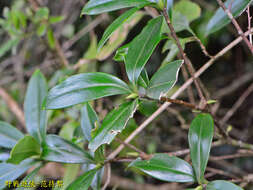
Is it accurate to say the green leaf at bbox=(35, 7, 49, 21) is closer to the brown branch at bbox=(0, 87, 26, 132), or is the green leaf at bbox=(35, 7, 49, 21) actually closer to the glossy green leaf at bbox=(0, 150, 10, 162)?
the brown branch at bbox=(0, 87, 26, 132)

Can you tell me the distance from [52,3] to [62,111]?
783 millimetres

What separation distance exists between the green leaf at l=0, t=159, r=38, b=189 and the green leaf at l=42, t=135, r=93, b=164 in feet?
0.18

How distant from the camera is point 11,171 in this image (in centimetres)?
56

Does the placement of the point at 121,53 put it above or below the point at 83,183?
above

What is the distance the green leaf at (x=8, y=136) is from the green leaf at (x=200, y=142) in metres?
0.40

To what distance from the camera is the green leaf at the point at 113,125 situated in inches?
16.4

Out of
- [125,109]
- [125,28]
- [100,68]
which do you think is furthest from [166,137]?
[125,109]

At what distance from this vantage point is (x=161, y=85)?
422 mm

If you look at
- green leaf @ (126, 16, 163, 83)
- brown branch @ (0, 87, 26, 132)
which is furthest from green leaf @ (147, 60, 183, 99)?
brown branch @ (0, 87, 26, 132)

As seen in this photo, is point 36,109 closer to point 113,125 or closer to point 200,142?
point 113,125

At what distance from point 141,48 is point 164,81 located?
83 millimetres

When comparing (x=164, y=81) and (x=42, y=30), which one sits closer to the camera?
(x=164, y=81)

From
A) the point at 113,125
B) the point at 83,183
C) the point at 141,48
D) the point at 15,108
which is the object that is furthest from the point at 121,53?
the point at 15,108

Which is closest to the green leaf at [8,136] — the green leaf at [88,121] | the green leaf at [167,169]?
the green leaf at [88,121]
